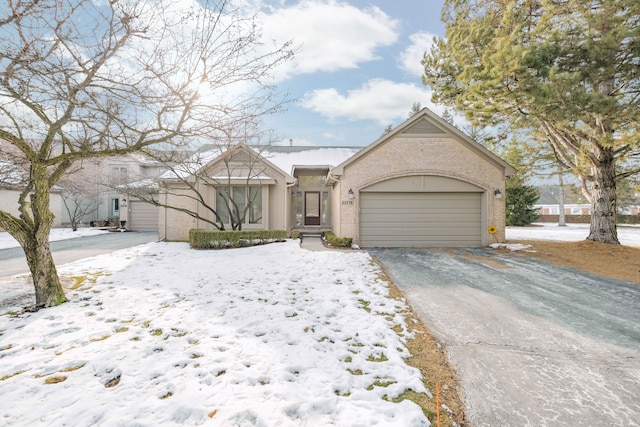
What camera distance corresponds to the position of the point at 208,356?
128 inches

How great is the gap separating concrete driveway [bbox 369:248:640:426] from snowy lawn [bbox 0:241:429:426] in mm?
667

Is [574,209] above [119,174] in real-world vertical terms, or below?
below

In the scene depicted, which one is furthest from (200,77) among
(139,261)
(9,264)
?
(9,264)

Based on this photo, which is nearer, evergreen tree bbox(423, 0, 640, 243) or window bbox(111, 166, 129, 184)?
evergreen tree bbox(423, 0, 640, 243)

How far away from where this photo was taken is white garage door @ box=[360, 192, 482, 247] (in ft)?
38.8

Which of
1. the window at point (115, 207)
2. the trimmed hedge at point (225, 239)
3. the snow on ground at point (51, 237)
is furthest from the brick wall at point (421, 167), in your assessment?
the window at point (115, 207)

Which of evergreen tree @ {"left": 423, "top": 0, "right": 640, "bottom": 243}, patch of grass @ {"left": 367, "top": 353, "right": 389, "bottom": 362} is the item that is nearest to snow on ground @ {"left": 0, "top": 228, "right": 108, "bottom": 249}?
patch of grass @ {"left": 367, "top": 353, "right": 389, "bottom": 362}

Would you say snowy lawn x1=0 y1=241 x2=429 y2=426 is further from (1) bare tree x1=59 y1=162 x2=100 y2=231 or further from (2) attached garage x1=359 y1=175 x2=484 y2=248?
(1) bare tree x1=59 y1=162 x2=100 y2=231

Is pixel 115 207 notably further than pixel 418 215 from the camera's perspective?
Yes

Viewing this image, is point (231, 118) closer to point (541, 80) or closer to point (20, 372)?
point (20, 372)

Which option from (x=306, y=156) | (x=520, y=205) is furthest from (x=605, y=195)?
(x=520, y=205)

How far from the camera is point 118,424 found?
223 centimetres

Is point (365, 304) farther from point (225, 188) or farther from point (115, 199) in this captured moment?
point (115, 199)

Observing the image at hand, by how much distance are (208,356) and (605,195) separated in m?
15.2
